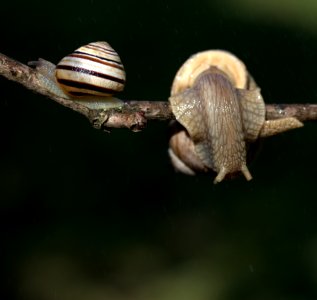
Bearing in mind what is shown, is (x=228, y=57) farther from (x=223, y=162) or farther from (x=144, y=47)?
(x=144, y=47)

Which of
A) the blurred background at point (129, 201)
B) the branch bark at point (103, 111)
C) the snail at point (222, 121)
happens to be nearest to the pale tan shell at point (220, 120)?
the snail at point (222, 121)

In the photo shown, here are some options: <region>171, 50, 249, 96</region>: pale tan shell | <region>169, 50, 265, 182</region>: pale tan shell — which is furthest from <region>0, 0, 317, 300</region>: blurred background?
<region>169, 50, 265, 182</region>: pale tan shell

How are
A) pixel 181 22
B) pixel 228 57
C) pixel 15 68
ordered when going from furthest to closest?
pixel 181 22, pixel 228 57, pixel 15 68

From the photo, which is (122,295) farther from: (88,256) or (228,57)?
(228,57)

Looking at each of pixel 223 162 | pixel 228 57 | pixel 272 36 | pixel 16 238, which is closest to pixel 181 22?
pixel 272 36

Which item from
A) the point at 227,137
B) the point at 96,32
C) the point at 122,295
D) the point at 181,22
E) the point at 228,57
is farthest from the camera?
the point at 181,22

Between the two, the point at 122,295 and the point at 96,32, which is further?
the point at 96,32

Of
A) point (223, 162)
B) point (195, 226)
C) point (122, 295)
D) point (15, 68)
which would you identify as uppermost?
→ point (15, 68)

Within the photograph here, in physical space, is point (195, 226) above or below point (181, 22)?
below
